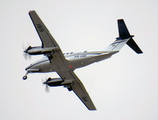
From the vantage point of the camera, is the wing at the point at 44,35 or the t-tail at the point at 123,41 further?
the t-tail at the point at 123,41

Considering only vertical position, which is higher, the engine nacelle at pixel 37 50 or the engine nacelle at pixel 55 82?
the engine nacelle at pixel 37 50

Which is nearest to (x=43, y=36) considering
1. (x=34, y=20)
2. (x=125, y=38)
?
(x=34, y=20)

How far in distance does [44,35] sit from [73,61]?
5.36 m

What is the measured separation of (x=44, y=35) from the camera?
31500mm

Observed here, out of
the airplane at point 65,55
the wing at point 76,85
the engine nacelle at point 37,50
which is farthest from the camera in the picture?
the wing at point 76,85

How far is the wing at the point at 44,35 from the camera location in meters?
29.9

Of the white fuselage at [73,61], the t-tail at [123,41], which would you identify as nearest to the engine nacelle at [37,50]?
the white fuselage at [73,61]

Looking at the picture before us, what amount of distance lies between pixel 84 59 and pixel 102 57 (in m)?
2.26

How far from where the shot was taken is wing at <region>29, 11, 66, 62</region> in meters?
29.9

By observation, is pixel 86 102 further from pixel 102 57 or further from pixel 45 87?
pixel 102 57

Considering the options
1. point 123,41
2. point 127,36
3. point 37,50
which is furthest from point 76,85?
point 127,36

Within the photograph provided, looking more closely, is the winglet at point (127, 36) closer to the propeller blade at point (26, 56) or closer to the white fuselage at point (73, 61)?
the white fuselage at point (73, 61)

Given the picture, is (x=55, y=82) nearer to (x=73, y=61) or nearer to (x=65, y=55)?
(x=65, y=55)

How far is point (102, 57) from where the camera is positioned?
3344cm
